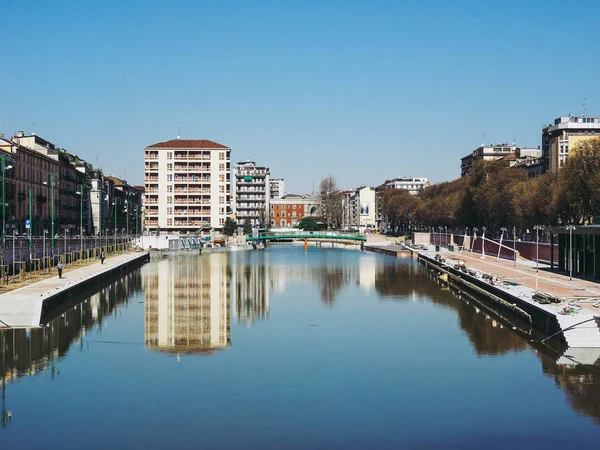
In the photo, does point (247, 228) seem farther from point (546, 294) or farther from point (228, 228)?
point (546, 294)

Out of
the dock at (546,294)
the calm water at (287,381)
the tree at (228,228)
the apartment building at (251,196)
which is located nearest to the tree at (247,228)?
the tree at (228,228)

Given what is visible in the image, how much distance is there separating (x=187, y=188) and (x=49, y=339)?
94830 millimetres

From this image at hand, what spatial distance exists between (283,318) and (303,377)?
14376 mm

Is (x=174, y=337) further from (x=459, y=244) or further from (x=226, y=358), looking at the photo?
(x=459, y=244)

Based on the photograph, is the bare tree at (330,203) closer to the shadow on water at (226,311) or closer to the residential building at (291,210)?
the residential building at (291,210)

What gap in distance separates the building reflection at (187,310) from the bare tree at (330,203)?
331 feet

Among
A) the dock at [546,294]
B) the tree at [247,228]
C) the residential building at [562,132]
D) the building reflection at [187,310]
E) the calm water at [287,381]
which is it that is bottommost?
the calm water at [287,381]

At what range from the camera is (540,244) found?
61.8m

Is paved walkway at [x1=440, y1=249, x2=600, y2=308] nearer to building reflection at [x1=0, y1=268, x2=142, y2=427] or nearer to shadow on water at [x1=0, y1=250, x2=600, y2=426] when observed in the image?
shadow on water at [x1=0, y1=250, x2=600, y2=426]

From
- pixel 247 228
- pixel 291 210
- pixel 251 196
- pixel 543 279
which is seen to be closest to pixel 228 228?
pixel 247 228

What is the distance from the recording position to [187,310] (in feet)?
131

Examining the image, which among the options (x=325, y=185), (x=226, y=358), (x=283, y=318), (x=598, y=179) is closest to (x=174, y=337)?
(x=226, y=358)

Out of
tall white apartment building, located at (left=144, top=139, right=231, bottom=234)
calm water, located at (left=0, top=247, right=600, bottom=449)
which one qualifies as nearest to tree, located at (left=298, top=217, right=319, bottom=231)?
tall white apartment building, located at (left=144, top=139, right=231, bottom=234)

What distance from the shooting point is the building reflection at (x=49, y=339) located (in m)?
24.0
